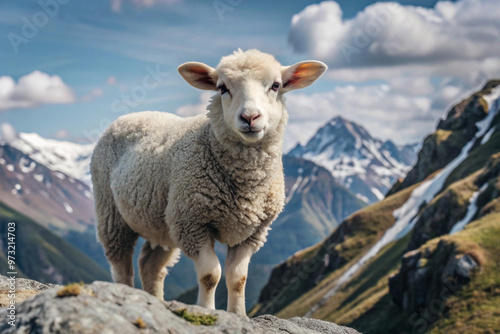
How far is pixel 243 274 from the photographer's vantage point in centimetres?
1148

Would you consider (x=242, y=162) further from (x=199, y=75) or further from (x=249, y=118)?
(x=199, y=75)

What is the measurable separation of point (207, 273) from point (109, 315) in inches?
160

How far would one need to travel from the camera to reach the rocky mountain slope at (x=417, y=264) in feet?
244

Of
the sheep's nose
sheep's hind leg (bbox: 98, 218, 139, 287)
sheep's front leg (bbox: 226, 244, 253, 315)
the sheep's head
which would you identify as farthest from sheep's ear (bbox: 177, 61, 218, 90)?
sheep's hind leg (bbox: 98, 218, 139, 287)

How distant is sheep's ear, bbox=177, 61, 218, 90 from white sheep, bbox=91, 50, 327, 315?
2 centimetres

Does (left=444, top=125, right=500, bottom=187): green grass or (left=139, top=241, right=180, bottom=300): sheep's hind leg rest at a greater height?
(left=444, top=125, right=500, bottom=187): green grass

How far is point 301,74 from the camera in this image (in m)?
12.8

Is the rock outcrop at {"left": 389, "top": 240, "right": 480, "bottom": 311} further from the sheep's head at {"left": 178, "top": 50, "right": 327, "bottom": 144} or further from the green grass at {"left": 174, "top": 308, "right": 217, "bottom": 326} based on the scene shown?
the green grass at {"left": 174, "top": 308, "right": 217, "bottom": 326}

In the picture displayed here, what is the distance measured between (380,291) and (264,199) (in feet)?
340

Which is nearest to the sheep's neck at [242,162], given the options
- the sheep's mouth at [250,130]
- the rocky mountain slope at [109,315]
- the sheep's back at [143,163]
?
the sheep's mouth at [250,130]

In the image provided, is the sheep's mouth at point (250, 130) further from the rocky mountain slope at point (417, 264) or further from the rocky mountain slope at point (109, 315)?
the rocky mountain slope at point (417, 264)

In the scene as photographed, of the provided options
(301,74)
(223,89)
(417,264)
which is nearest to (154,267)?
(223,89)

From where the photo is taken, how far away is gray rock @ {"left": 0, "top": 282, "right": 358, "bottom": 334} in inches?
261

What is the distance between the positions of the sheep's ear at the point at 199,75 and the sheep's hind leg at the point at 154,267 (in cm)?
508
